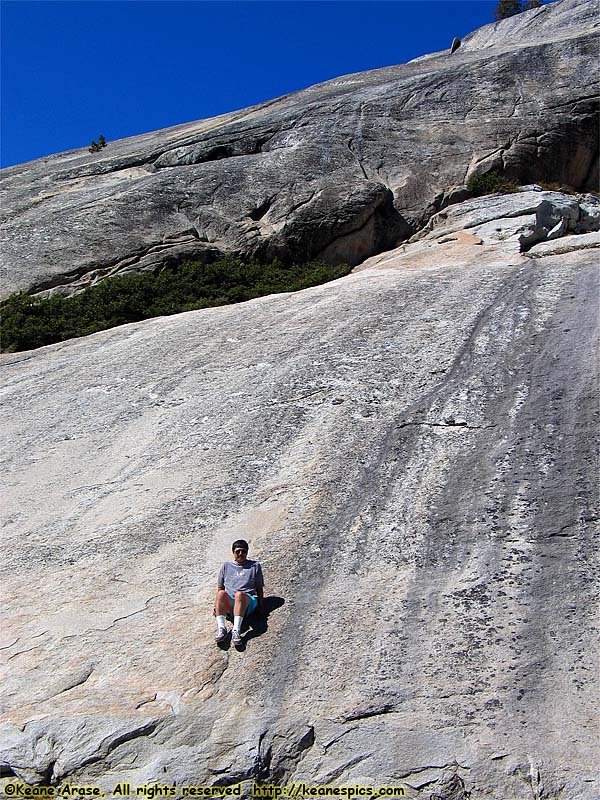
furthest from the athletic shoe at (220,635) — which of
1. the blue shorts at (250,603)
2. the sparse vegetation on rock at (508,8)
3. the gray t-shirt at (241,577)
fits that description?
the sparse vegetation on rock at (508,8)

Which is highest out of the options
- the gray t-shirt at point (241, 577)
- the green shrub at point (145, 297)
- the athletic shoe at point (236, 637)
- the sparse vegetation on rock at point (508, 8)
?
the sparse vegetation on rock at point (508, 8)

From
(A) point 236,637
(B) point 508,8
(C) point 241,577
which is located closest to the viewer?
(A) point 236,637

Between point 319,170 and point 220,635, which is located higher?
point 319,170

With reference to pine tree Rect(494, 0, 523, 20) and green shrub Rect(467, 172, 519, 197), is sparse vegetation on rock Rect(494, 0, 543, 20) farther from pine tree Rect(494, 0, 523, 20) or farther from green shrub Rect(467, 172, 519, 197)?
green shrub Rect(467, 172, 519, 197)

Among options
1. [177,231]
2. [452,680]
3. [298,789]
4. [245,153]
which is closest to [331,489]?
[452,680]

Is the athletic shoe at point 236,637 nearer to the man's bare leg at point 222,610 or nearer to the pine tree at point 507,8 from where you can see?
the man's bare leg at point 222,610

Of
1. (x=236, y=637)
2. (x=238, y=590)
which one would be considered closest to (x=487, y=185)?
(x=238, y=590)

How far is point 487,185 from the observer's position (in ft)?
66.6

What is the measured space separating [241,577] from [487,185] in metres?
15.9

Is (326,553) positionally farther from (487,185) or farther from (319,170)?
(487,185)

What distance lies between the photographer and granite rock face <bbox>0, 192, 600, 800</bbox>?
6.00 metres

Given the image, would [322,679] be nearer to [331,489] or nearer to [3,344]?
[331,489]

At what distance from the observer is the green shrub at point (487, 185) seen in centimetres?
2023

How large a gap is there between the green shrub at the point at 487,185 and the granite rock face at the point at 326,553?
8.27 metres
